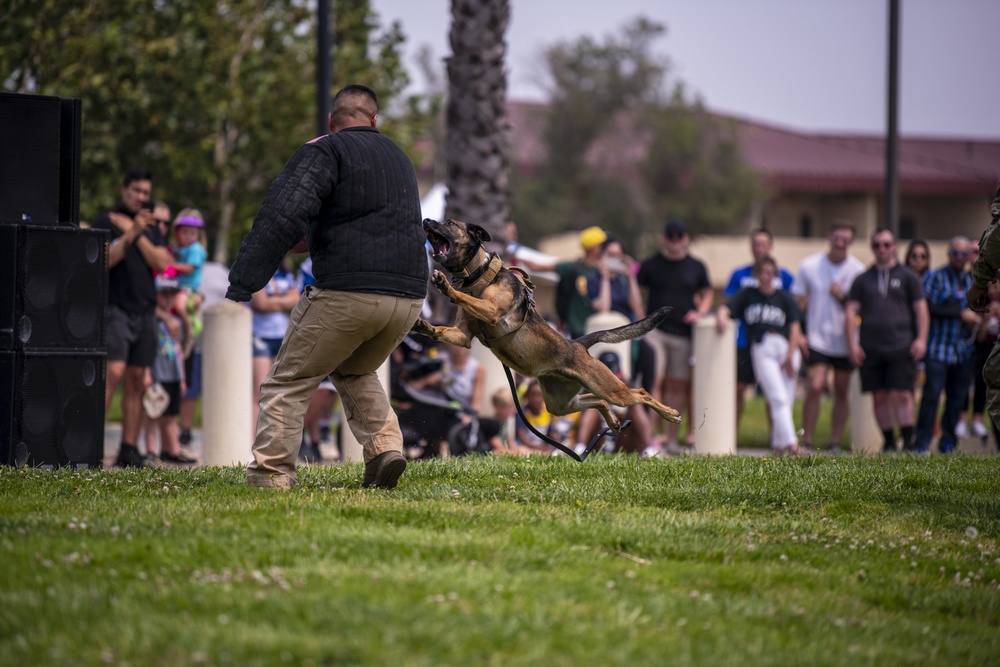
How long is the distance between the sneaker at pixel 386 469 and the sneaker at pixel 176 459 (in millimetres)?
4515

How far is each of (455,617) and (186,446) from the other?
367 inches

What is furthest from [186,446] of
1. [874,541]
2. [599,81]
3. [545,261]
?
[599,81]

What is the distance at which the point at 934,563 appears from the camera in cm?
578

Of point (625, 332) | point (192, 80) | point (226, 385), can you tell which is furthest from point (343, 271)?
point (192, 80)

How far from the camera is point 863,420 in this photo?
13.3 m

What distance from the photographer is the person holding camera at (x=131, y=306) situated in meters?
10.0

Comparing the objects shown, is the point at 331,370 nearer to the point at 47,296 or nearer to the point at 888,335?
the point at 47,296

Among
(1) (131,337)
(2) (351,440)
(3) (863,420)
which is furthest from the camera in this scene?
(3) (863,420)

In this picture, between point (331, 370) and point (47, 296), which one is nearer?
point (331, 370)

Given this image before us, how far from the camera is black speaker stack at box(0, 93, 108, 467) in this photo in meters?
8.13

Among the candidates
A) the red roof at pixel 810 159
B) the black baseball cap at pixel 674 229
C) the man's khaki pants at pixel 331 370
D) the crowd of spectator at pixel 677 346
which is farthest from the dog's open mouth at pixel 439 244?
the red roof at pixel 810 159

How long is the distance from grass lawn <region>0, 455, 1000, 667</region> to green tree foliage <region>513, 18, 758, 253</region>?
3856 centimetres

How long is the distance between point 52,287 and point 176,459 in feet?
10.7

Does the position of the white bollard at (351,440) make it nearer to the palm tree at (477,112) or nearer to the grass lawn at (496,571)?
the palm tree at (477,112)
